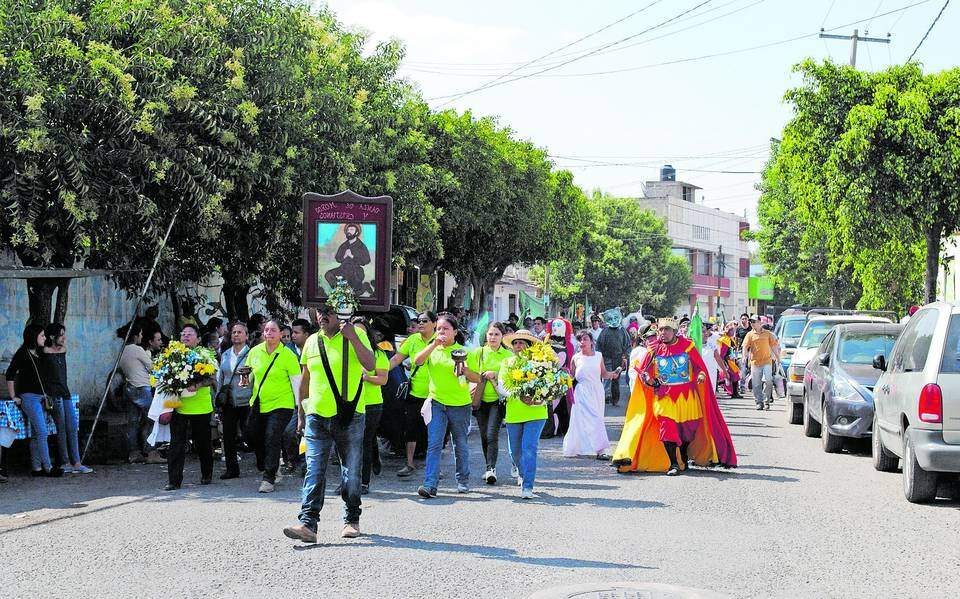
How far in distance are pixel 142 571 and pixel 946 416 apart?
256 inches

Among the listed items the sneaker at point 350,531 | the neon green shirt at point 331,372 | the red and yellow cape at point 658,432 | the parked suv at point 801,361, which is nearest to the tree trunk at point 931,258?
the parked suv at point 801,361

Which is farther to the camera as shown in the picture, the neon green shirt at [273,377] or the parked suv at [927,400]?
the neon green shirt at [273,377]

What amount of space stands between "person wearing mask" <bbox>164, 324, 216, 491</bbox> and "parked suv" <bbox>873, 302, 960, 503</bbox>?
6.71 metres

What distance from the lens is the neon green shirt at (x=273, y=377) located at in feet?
39.9

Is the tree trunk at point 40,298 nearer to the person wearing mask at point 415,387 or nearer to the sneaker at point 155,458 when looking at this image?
the sneaker at point 155,458

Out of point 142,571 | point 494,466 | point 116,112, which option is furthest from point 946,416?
point 116,112

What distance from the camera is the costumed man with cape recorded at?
12.8 meters

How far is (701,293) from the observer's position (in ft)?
365

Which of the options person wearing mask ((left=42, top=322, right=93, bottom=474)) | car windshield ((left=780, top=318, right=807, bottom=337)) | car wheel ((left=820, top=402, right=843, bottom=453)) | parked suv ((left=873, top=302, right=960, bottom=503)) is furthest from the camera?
car windshield ((left=780, top=318, right=807, bottom=337))

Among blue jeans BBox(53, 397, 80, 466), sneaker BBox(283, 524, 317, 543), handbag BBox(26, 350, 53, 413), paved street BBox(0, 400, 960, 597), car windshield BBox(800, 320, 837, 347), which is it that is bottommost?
paved street BBox(0, 400, 960, 597)

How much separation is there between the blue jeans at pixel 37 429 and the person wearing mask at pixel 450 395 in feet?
14.5

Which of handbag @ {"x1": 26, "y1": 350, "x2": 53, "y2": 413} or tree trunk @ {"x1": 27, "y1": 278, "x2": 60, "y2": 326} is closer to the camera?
handbag @ {"x1": 26, "y1": 350, "x2": 53, "y2": 413}

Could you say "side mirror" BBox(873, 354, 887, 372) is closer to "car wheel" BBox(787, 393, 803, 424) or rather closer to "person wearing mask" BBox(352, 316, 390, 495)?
"person wearing mask" BBox(352, 316, 390, 495)

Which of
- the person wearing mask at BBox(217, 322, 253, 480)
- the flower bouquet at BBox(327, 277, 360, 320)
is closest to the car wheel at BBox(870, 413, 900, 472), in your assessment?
the flower bouquet at BBox(327, 277, 360, 320)
